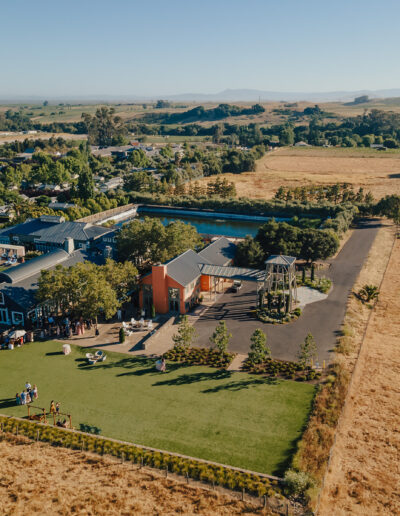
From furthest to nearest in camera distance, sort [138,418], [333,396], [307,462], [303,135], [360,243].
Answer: [303,135], [360,243], [333,396], [138,418], [307,462]

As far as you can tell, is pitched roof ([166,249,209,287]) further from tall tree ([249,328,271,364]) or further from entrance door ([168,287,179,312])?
tall tree ([249,328,271,364])

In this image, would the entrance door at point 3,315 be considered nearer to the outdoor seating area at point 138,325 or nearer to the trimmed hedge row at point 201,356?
the outdoor seating area at point 138,325

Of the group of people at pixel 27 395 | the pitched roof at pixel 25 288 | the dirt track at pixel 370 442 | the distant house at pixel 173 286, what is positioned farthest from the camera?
the distant house at pixel 173 286

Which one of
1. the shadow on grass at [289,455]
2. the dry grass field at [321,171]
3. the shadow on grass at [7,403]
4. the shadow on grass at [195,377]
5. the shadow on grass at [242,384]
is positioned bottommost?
the shadow on grass at [289,455]

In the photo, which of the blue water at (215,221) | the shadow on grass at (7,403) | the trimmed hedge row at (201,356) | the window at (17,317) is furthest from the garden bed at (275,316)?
the blue water at (215,221)

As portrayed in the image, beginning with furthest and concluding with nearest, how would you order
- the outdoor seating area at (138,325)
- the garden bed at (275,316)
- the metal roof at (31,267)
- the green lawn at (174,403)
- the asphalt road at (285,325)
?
the metal roof at (31,267) → the garden bed at (275,316) → the outdoor seating area at (138,325) → the asphalt road at (285,325) → the green lawn at (174,403)

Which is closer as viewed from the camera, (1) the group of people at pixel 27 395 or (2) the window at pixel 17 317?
(1) the group of people at pixel 27 395

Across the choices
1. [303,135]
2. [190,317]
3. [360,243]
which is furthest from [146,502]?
[303,135]

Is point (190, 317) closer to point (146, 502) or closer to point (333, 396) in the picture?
point (333, 396)
